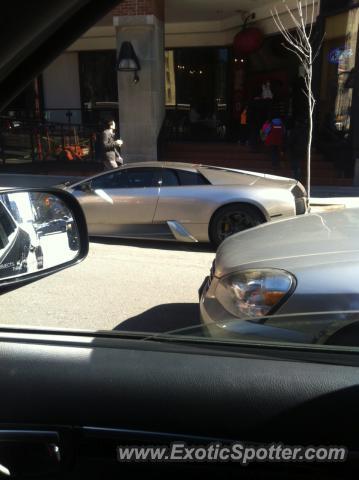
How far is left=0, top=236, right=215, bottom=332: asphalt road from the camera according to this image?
452cm

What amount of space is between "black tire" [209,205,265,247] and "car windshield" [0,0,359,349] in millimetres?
22

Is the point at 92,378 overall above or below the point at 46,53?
below

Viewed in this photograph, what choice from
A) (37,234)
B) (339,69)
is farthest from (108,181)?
(339,69)

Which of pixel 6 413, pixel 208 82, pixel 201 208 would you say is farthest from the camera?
pixel 208 82

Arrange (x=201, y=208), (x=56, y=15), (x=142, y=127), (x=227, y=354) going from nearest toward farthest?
1. (x=56, y=15)
2. (x=227, y=354)
3. (x=201, y=208)
4. (x=142, y=127)

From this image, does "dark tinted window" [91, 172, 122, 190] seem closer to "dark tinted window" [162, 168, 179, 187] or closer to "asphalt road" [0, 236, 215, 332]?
"dark tinted window" [162, 168, 179, 187]

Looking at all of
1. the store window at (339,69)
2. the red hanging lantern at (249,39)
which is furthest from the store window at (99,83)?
the store window at (339,69)

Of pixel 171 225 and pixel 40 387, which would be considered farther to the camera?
pixel 171 225

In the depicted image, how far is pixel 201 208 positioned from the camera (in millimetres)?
7336

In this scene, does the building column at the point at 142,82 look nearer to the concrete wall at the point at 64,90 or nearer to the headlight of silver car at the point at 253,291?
the concrete wall at the point at 64,90

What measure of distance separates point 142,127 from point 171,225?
23.0 feet

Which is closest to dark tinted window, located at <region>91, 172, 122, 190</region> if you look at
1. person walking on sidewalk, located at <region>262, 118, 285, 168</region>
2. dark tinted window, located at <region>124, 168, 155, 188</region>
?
dark tinted window, located at <region>124, 168, 155, 188</region>

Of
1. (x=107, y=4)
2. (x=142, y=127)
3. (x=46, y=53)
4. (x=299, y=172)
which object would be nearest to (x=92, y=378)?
(x=46, y=53)

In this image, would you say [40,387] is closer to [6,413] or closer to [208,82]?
[6,413]
